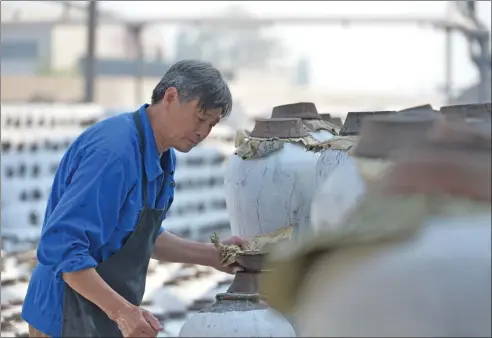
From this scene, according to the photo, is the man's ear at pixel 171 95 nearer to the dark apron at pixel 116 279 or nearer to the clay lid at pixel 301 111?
the dark apron at pixel 116 279

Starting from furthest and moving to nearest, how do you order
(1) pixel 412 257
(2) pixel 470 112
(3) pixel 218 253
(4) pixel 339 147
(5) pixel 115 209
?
(3) pixel 218 253
(4) pixel 339 147
(5) pixel 115 209
(2) pixel 470 112
(1) pixel 412 257

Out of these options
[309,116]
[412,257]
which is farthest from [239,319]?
[309,116]

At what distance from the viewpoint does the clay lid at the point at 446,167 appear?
1.37m

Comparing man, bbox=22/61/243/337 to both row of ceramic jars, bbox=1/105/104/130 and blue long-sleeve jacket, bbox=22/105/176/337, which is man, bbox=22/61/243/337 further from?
row of ceramic jars, bbox=1/105/104/130

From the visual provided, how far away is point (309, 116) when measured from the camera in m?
3.13

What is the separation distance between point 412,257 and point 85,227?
1038 mm

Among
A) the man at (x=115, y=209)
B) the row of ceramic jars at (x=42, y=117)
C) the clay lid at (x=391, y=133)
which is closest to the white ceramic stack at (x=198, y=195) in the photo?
the row of ceramic jars at (x=42, y=117)

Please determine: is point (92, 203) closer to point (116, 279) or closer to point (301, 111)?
point (116, 279)

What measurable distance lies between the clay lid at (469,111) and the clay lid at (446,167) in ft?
0.61

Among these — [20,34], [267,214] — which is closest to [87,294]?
[267,214]

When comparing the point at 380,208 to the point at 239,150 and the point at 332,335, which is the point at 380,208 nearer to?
the point at 332,335

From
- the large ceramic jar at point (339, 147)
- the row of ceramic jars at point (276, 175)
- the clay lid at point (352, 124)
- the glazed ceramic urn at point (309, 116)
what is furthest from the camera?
the glazed ceramic urn at point (309, 116)

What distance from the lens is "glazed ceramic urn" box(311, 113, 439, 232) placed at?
1477 millimetres

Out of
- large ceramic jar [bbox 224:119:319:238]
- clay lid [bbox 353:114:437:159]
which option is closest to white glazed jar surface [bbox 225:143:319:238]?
large ceramic jar [bbox 224:119:319:238]
